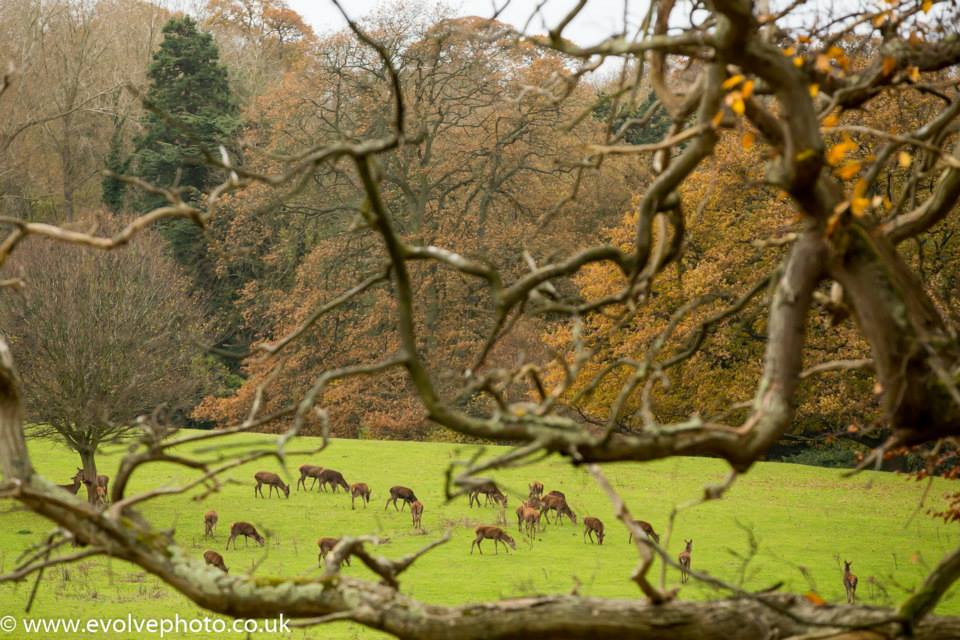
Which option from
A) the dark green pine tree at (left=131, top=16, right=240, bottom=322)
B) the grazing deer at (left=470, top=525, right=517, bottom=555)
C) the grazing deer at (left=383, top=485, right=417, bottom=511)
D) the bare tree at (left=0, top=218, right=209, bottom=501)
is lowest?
the grazing deer at (left=470, top=525, right=517, bottom=555)

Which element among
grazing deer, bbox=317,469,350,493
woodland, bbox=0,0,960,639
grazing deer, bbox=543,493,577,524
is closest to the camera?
woodland, bbox=0,0,960,639

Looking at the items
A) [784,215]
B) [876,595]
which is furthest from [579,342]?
[784,215]

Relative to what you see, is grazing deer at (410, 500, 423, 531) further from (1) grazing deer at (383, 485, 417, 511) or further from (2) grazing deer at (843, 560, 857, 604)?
(2) grazing deer at (843, 560, 857, 604)

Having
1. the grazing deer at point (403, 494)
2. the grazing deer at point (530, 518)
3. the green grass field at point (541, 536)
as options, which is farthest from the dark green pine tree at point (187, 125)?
the grazing deer at point (530, 518)

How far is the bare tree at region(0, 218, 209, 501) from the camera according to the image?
20125 mm

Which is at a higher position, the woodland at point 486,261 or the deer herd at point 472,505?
the woodland at point 486,261

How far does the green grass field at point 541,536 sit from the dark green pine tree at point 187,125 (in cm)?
1141

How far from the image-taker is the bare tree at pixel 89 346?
20.1 metres

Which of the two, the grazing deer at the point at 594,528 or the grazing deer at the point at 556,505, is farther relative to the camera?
the grazing deer at the point at 556,505

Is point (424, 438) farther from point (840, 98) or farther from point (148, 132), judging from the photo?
point (840, 98)

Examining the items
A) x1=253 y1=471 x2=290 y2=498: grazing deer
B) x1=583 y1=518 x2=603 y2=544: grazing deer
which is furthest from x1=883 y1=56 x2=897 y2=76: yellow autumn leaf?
x1=253 y1=471 x2=290 y2=498: grazing deer

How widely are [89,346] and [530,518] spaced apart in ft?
28.2

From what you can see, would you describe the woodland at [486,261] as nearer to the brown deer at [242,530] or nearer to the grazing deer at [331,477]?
the brown deer at [242,530]

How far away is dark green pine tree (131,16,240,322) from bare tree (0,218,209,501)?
17.4m
